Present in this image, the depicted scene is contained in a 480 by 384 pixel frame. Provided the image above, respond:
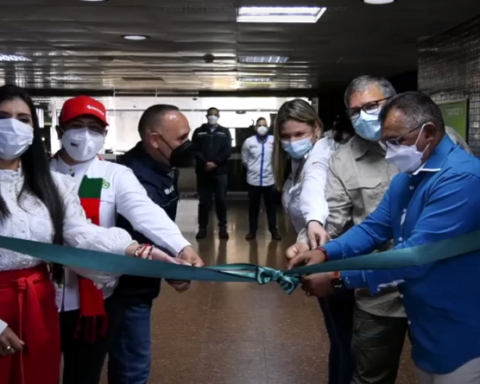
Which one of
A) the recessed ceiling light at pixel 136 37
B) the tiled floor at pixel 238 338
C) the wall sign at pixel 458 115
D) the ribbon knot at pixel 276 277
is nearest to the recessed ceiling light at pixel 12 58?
the recessed ceiling light at pixel 136 37

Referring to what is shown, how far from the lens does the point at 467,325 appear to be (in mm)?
1655

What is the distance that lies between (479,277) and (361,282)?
35 cm

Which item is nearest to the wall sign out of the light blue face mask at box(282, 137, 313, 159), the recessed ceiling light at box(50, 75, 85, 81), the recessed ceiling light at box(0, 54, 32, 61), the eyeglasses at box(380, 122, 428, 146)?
the light blue face mask at box(282, 137, 313, 159)

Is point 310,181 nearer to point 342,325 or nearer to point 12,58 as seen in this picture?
point 342,325

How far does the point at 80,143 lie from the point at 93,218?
28 cm

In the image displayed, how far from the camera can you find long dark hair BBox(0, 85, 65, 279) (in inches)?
70.6

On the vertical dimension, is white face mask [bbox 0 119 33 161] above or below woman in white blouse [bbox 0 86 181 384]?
above

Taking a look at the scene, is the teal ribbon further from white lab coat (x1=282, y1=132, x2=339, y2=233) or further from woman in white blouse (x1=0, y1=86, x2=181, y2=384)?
white lab coat (x1=282, y1=132, x2=339, y2=233)

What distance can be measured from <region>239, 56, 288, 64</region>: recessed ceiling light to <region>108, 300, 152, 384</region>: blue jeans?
6069 millimetres

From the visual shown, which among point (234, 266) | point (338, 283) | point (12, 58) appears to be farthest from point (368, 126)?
point (12, 58)

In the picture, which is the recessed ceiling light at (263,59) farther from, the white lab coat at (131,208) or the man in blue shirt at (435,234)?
the man in blue shirt at (435,234)

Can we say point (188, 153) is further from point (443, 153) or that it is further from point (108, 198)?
point (443, 153)

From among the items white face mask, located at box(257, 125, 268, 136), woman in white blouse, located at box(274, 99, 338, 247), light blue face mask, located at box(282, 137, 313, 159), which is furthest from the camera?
white face mask, located at box(257, 125, 268, 136)

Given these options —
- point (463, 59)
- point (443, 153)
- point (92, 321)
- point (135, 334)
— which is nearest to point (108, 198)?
point (92, 321)
